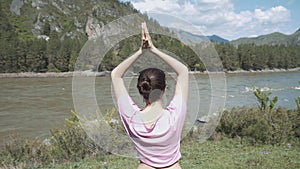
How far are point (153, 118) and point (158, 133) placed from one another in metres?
0.08

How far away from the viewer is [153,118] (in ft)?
6.14

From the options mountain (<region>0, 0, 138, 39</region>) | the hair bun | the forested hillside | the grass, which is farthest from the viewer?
mountain (<region>0, 0, 138, 39</region>)

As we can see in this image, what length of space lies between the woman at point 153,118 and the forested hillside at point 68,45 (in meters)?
0.74

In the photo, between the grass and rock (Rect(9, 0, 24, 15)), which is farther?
rock (Rect(9, 0, 24, 15))

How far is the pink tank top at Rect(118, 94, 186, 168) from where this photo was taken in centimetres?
187

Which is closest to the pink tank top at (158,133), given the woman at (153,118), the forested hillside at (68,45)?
the woman at (153,118)

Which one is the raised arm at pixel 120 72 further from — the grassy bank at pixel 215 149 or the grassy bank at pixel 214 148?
the grassy bank at pixel 215 149

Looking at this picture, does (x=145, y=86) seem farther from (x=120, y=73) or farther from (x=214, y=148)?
(x=214, y=148)

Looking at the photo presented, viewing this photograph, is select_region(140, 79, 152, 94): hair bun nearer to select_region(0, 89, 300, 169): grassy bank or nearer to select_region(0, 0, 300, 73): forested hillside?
select_region(0, 0, 300, 73): forested hillside

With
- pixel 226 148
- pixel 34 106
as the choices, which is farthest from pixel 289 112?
pixel 34 106

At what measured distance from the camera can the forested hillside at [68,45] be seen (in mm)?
3367

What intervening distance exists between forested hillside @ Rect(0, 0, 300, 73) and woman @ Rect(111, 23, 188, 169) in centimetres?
74

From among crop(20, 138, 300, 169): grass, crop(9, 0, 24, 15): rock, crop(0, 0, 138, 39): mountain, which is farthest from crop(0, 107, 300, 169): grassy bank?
crop(9, 0, 24, 15): rock

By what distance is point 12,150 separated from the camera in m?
6.86
